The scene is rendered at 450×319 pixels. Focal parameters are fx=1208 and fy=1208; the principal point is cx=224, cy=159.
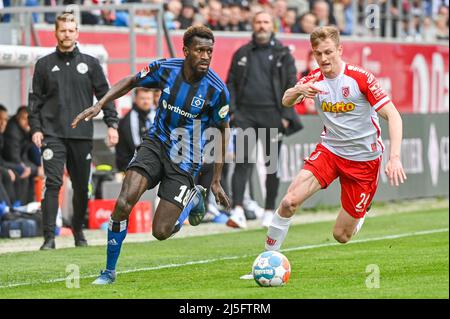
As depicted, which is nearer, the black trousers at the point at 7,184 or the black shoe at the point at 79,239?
the black shoe at the point at 79,239

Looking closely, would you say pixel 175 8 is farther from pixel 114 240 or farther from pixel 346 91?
pixel 114 240

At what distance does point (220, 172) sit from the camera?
11125 millimetres

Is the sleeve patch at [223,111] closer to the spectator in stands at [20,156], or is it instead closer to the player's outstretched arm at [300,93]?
the player's outstretched arm at [300,93]

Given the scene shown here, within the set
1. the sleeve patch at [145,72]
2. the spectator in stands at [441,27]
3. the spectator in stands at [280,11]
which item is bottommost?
the spectator in stands at [441,27]

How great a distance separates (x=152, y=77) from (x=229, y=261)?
8.16 ft

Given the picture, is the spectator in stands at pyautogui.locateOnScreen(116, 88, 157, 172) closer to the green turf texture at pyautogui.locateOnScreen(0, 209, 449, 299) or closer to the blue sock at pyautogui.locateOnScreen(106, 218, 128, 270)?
the green turf texture at pyautogui.locateOnScreen(0, 209, 449, 299)

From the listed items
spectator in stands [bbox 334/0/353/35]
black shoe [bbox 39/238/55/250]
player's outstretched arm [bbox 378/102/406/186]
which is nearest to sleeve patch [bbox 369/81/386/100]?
player's outstretched arm [bbox 378/102/406/186]

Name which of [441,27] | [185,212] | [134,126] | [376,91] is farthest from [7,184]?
[441,27]

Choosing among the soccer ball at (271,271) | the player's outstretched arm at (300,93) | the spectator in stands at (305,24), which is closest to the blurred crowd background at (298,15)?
the spectator in stands at (305,24)

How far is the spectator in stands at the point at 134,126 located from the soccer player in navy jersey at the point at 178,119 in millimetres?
6303

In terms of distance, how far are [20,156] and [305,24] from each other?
309 inches

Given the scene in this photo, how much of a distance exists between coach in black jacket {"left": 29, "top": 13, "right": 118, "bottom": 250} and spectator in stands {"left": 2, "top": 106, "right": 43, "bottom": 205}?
2.97 meters

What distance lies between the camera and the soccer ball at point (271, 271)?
9.80m

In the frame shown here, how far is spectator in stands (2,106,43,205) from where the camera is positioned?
16.9 m
